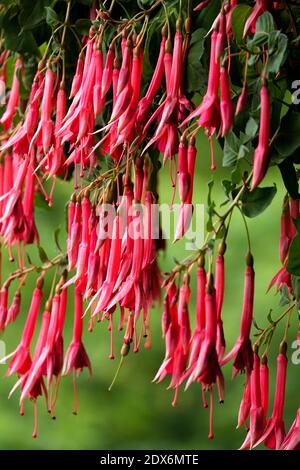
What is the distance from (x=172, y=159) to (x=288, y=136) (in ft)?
0.40

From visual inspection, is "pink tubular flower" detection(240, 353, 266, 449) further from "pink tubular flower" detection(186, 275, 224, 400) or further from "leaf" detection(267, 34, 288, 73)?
"leaf" detection(267, 34, 288, 73)

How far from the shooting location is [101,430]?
99.3 inches

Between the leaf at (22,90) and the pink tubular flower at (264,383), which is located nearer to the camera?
the pink tubular flower at (264,383)

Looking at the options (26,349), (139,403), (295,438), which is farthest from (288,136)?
(139,403)

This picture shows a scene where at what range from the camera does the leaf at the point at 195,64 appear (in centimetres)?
80

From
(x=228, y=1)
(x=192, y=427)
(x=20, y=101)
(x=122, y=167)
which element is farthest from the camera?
(x=192, y=427)

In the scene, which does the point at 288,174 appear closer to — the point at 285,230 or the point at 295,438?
the point at 285,230

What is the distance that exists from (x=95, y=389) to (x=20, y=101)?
155 centimetres

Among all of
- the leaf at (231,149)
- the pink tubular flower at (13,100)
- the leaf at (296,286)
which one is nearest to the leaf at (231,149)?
the leaf at (231,149)

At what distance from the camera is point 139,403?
99.1 inches

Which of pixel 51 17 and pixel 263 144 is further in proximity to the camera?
pixel 51 17

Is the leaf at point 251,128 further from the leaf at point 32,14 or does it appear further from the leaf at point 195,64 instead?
the leaf at point 32,14

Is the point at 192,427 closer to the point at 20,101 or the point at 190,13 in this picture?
the point at 20,101
